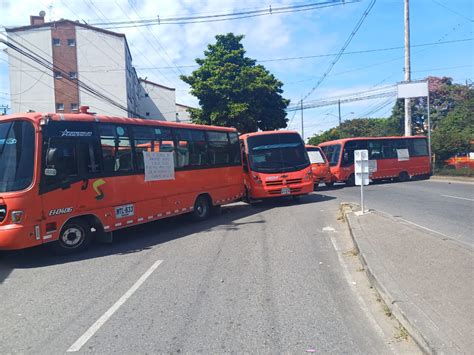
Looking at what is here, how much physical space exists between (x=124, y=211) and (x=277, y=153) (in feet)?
23.5

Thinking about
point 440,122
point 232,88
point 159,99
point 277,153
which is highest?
point 159,99

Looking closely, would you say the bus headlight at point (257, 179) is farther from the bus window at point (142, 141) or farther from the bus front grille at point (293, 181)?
the bus window at point (142, 141)

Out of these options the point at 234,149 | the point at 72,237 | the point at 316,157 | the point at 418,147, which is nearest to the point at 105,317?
the point at 72,237

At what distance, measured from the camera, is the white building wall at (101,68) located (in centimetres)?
3806

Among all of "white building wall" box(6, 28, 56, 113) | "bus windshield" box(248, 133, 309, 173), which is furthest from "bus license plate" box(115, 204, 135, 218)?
"white building wall" box(6, 28, 56, 113)

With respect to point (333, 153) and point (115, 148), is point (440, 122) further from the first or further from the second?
point (115, 148)

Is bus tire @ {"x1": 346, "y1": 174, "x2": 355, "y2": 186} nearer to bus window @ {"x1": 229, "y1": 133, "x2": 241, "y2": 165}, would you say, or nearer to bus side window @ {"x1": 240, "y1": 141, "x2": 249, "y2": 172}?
bus side window @ {"x1": 240, "y1": 141, "x2": 249, "y2": 172}

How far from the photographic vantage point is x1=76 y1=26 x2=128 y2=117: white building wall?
3806 centimetres

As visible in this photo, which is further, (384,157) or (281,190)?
(384,157)

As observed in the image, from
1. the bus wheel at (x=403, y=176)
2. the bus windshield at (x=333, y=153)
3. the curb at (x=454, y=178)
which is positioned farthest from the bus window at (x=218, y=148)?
the curb at (x=454, y=178)

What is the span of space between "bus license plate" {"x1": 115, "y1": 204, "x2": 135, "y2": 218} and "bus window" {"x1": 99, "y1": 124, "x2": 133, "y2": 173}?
843 mm

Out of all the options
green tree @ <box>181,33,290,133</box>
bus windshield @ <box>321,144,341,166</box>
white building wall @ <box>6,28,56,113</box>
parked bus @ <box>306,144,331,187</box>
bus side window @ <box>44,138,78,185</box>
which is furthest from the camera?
white building wall @ <box>6,28,56,113</box>

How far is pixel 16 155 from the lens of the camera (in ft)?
24.2

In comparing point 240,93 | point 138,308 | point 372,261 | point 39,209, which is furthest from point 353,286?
point 240,93
